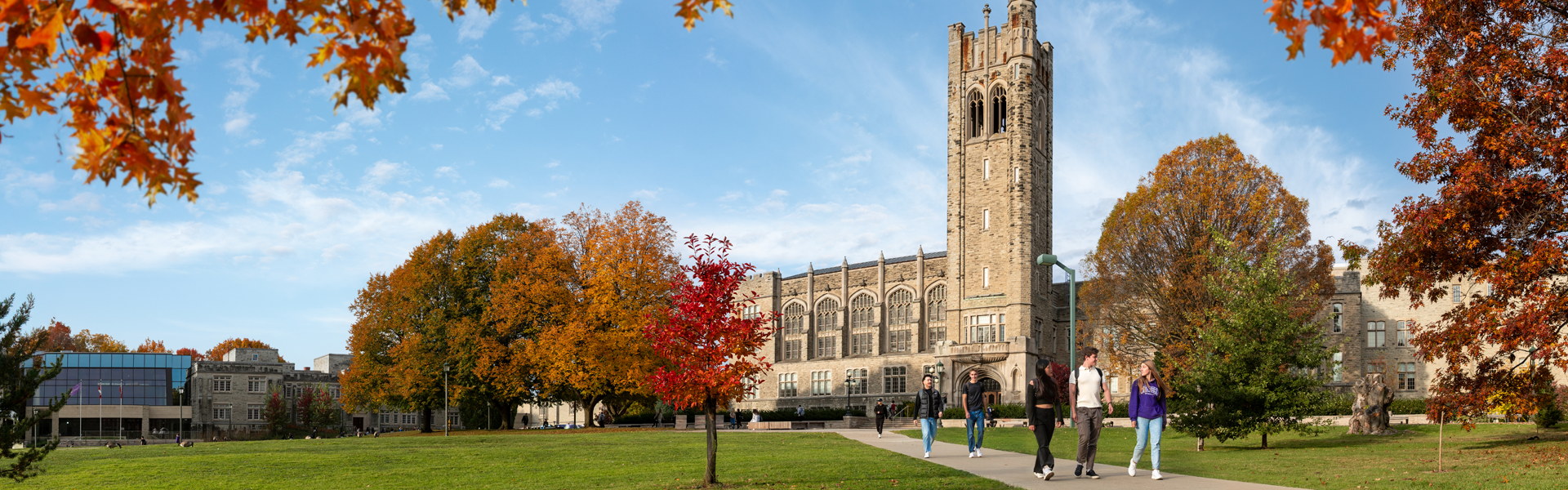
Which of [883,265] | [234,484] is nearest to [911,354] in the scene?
[883,265]

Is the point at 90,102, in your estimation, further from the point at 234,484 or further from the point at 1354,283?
the point at 1354,283

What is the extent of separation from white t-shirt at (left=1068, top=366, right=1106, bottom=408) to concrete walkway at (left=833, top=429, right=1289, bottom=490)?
3.03 ft

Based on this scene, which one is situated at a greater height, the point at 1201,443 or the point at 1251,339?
the point at 1251,339

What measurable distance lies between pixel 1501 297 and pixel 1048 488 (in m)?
9.12

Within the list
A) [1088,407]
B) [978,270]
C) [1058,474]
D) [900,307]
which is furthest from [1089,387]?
[900,307]

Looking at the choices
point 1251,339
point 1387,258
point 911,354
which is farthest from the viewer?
point 911,354

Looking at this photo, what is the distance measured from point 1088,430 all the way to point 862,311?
176 feet

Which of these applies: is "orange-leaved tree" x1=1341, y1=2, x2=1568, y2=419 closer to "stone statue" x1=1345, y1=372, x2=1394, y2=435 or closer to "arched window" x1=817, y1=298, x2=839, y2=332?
"stone statue" x1=1345, y1=372, x2=1394, y2=435

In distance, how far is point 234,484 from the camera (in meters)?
14.7

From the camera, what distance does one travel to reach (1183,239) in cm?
3566

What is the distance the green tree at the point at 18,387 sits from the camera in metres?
11.1

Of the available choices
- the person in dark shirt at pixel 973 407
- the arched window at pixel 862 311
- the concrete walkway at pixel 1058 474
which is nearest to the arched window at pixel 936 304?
the arched window at pixel 862 311

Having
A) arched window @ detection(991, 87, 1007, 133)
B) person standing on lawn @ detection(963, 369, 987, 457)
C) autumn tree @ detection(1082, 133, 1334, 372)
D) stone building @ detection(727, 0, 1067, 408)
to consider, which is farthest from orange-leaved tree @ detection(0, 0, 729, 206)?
arched window @ detection(991, 87, 1007, 133)

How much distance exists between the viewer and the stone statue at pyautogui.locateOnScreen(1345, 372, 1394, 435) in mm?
26438
